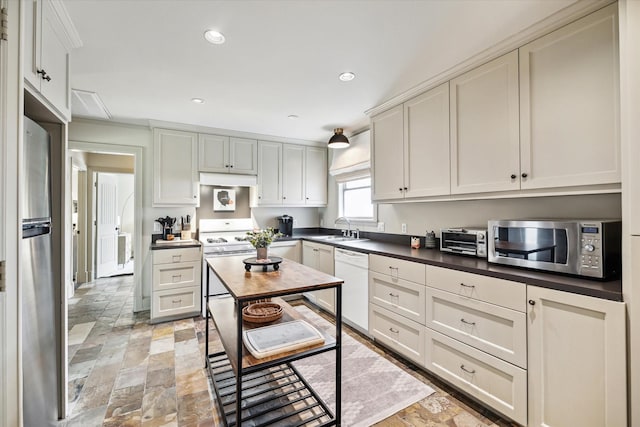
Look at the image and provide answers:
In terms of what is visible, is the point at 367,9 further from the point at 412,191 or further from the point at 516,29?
the point at 412,191

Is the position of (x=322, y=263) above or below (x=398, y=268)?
below

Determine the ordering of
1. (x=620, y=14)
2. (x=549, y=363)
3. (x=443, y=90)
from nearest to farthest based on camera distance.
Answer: (x=620, y=14), (x=549, y=363), (x=443, y=90)

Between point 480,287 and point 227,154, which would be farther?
point 227,154

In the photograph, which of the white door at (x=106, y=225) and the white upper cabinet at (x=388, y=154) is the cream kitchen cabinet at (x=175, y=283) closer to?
the white upper cabinet at (x=388, y=154)

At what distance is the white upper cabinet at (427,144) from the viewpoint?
2361 millimetres

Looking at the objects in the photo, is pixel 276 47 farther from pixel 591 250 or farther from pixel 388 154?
pixel 591 250

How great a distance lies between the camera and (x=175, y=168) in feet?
12.0

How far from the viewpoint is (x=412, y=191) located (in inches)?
105

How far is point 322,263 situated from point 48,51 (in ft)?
9.72

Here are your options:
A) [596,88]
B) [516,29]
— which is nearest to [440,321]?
[596,88]

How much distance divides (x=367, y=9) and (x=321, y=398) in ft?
8.07

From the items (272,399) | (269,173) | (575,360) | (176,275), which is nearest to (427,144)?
(575,360)

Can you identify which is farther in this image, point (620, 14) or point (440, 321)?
point (440, 321)

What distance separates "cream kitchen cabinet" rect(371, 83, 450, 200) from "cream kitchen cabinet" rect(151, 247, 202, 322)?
2345mm
